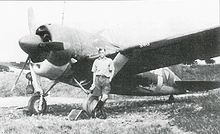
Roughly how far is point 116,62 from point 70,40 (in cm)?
130

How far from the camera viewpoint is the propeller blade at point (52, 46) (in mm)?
8234

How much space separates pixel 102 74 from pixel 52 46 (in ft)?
4.53

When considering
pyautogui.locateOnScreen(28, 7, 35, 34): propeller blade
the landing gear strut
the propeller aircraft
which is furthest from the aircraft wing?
pyautogui.locateOnScreen(28, 7, 35, 34): propeller blade

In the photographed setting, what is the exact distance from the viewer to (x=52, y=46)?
8258mm

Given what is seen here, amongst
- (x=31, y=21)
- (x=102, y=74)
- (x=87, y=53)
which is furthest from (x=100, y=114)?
(x=31, y=21)

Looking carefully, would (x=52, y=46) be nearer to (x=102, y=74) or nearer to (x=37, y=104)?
(x=102, y=74)

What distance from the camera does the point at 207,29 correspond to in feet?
24.9

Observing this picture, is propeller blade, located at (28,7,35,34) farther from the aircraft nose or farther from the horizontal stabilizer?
the horizontal stabilizer

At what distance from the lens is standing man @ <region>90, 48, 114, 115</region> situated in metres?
8.20

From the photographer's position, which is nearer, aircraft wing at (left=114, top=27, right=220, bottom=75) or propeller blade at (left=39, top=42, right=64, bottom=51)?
aircraft wing at (left=114, top=27, right=220, bottom=75)

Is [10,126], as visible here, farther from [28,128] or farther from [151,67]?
[151,67]

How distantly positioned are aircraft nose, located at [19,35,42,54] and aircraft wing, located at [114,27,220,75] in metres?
2.08

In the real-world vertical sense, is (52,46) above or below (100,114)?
above

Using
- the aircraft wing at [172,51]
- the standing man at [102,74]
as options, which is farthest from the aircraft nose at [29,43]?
the aircraft wing at [172,51]
